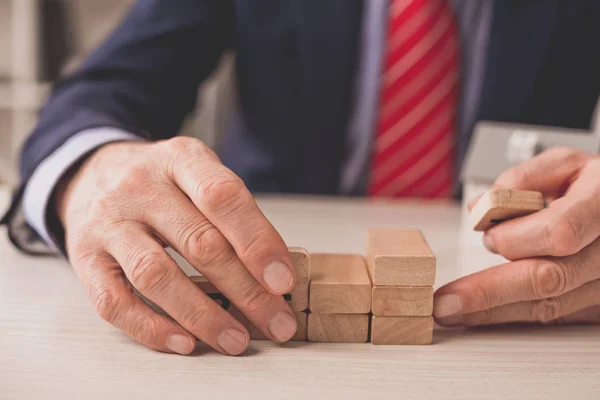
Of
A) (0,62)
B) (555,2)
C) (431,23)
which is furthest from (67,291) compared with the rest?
(0,62)

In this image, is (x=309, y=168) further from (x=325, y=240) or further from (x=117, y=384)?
(x=117, y=384)

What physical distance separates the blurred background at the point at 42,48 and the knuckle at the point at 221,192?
5.59 feet

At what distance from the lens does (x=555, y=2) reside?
4.37 ft

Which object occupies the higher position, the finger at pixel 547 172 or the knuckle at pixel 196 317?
the finger at pixel 547 172

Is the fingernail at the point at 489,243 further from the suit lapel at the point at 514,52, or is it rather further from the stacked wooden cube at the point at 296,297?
the suit lapel at the point at 514,52

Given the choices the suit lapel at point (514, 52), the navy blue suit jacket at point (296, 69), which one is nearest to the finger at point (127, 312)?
the navy blue suit jacket at point (296, 69)

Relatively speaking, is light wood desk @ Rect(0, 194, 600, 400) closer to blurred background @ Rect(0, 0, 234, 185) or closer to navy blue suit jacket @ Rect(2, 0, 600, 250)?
navy blue suit jacket @ Rect(2, 0, 600, 250)

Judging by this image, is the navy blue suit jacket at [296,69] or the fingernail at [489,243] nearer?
the fingernail at [489,243]

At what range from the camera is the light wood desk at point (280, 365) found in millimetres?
549

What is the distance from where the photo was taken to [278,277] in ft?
2.02

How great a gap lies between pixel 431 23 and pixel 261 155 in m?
0.50

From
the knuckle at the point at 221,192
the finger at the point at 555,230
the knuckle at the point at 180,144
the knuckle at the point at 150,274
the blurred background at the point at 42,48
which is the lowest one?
the blurred background at the point at 42,48

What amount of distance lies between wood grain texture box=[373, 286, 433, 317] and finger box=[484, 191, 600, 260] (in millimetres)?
117

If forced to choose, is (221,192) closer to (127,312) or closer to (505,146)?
(127,312)
